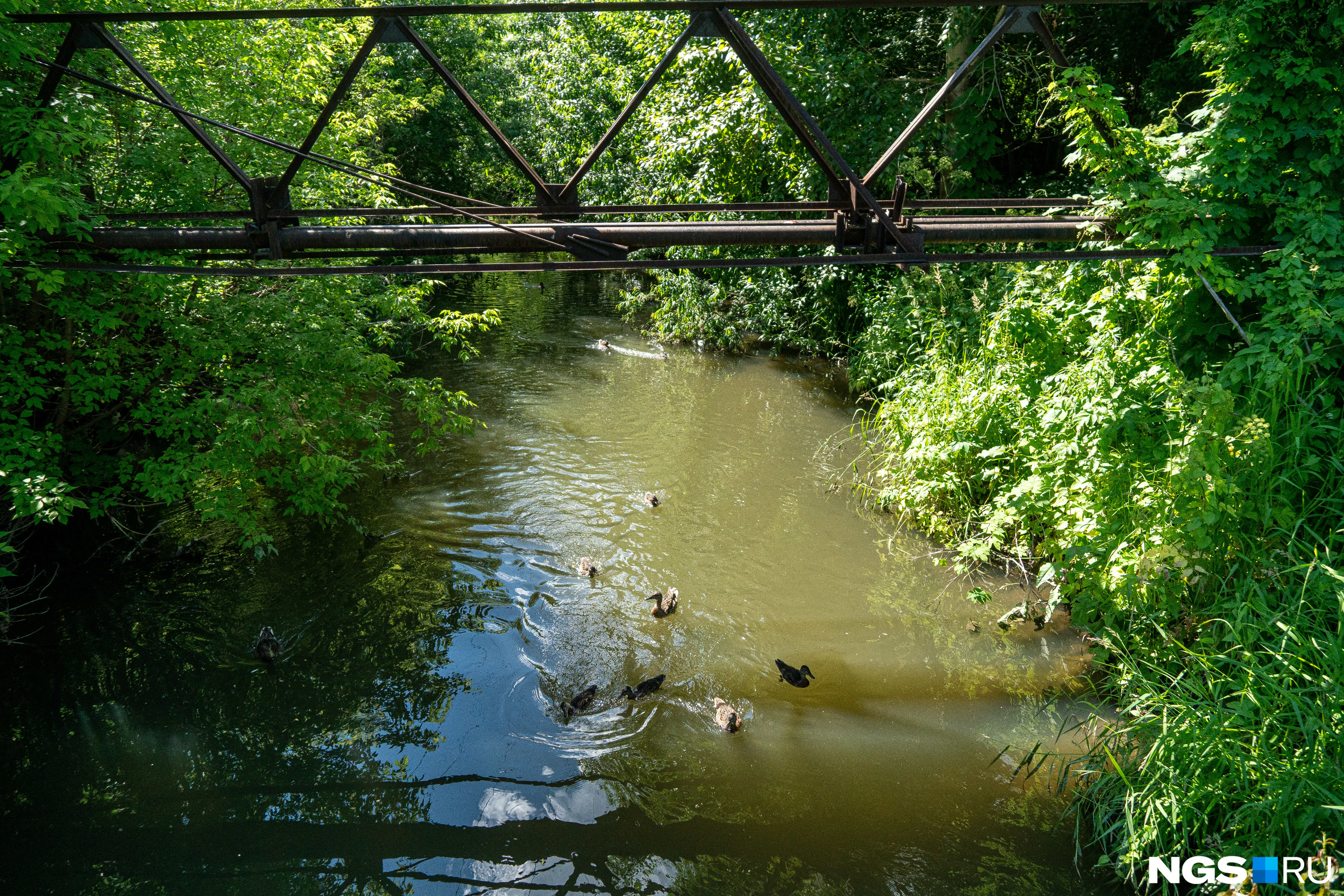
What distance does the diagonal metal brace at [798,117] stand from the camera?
4.36 metres

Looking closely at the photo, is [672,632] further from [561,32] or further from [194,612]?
[561,32]

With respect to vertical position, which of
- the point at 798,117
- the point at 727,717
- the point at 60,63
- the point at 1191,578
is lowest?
the point at 727,717

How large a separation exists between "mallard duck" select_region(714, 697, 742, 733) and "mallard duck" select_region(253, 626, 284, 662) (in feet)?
12.4

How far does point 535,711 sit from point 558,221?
3.75 m

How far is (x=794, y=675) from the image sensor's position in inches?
234

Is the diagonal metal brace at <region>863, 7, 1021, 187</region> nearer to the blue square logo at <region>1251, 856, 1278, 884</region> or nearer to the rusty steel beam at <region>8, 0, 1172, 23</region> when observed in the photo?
the rusty steel beam at <region>8, 0, 1172, 23</region>

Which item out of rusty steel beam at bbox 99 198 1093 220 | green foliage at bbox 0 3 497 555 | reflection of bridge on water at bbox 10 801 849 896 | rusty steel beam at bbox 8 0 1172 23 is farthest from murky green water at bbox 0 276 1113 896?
rusty steel beam at bbox 8 0 1172 23

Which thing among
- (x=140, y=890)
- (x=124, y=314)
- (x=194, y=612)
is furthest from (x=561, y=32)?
(x=140, y=890)

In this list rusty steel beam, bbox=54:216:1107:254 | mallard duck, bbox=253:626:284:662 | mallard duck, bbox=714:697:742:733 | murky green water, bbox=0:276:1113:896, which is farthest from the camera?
mallard duck, bbox=253:626:284:662

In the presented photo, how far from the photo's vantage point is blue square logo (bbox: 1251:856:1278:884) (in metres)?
3.71

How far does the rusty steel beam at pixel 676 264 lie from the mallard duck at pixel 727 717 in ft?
10.6

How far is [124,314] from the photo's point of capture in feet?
Answer: 22.4

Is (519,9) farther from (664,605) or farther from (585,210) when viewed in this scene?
(664,605)

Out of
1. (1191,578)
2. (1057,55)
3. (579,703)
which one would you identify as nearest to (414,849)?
(579,703)
